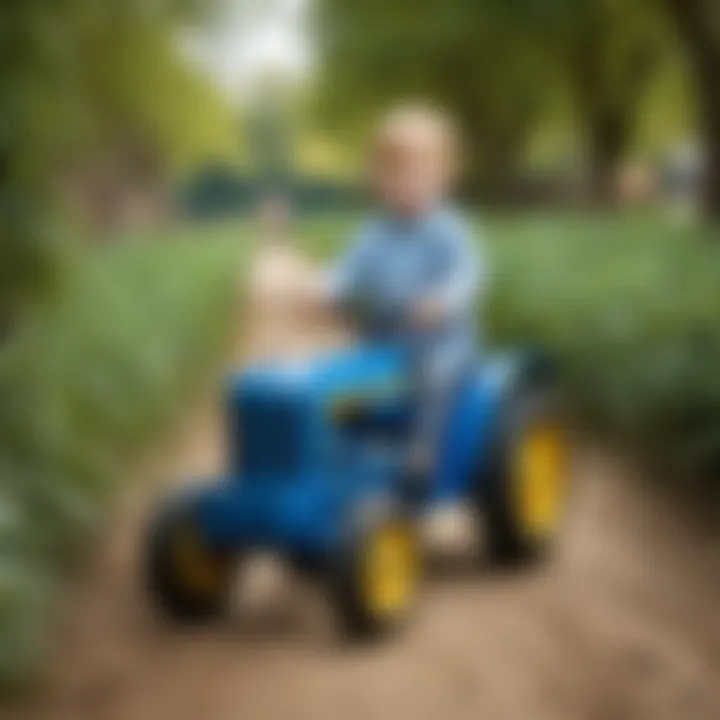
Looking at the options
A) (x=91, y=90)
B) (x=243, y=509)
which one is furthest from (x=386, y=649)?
(x=91, y=90)

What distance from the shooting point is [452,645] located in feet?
2.55

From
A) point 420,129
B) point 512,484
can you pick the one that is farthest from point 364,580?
point 420,129

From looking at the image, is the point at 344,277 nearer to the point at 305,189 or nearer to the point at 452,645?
the point at 305,189

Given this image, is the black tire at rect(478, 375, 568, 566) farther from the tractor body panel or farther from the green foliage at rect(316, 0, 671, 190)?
the green foliage at rect(316, 0, 671, 190)

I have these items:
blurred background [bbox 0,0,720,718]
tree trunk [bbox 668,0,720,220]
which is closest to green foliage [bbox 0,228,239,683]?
blurred background [bbox 0,0,720,718]

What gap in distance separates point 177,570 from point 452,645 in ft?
0.52

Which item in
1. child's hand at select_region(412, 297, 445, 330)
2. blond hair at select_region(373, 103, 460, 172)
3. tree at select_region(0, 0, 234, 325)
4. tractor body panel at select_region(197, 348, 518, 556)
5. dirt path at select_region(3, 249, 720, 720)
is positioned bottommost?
dirt path at select_region(3, 249, 720, 720)

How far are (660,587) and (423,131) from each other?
0.25 metres

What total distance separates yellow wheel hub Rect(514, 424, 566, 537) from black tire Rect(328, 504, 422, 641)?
0.08 metres

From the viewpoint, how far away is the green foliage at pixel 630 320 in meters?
0.84

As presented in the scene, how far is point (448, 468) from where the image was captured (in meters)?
0.90

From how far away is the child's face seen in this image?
71 cm

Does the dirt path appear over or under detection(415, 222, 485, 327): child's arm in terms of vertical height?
under

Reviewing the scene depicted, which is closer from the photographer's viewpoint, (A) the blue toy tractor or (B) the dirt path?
(B) the dirt path
